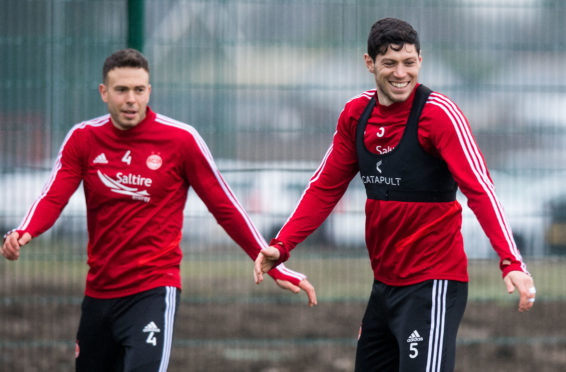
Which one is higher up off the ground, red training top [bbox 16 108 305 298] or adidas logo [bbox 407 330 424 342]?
red training top [bbox 16 108 305 298]

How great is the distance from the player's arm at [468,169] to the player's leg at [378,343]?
67 cm

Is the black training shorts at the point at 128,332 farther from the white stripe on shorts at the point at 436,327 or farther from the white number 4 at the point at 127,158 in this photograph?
the white stripe on shorts at the point at 436,327

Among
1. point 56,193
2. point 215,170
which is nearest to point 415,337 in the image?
point 215,170

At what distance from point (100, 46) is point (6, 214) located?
4.78 feet

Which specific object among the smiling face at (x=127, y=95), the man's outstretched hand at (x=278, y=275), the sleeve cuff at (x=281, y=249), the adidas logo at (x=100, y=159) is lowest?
the man's outstretched hand at (x=278, y=275)

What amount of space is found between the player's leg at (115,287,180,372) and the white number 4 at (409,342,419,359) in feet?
4.28

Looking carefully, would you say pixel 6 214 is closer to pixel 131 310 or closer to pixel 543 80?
pixel 131 310

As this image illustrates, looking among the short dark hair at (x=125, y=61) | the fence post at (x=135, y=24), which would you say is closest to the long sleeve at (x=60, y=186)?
the short dark hair at (x=125, y=61)

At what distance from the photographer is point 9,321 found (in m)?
8.78

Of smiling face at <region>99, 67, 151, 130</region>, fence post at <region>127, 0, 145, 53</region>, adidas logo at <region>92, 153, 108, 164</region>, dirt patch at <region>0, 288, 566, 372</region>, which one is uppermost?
fence post at <region>127, 0, 145, 53</region>

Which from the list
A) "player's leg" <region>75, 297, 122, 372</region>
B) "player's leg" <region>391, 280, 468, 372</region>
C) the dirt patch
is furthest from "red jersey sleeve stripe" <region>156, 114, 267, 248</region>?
the dirt patch

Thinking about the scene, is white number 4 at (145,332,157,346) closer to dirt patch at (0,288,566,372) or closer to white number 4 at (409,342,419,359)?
white number 4 at (409,342,419,359)

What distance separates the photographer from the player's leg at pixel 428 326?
4660mm

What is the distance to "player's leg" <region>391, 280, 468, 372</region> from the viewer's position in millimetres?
4660
